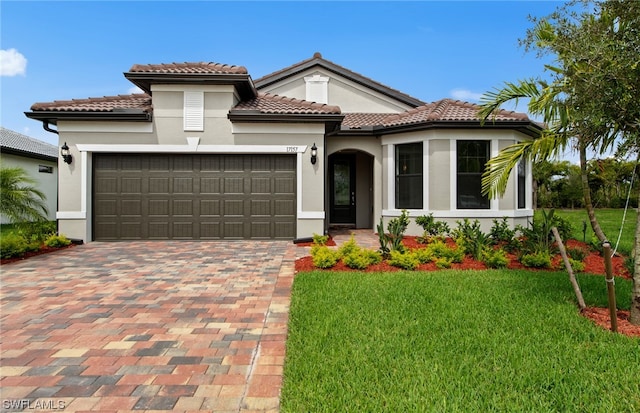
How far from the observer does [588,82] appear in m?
3.56

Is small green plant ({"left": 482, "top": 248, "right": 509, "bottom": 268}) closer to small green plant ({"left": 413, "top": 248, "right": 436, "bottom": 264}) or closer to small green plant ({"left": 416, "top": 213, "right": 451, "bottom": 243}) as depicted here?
small green plant ({"left": 413, "top": 248, "right": 436, "bottom": 264})

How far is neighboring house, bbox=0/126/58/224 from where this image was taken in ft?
51.5

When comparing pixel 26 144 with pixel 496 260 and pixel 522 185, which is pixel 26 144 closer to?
pixel 496 260

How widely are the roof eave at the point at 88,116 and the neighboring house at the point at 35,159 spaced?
749 centimetres

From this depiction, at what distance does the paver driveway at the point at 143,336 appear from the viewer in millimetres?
2609

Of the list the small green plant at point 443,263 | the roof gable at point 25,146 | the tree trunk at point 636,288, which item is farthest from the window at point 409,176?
the roof gable at point 25,146

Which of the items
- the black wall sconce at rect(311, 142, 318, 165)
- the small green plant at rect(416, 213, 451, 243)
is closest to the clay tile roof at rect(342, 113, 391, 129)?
the black wall sconce at rect(311, 142, 318, 165)

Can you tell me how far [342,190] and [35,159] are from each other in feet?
51.0

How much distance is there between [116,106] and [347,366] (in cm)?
1039

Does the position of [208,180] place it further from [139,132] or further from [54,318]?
[54,318]

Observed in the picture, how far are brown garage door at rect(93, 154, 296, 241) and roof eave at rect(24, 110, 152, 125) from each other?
42.0 inches

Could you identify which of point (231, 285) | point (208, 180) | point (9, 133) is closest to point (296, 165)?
point (208, 180)

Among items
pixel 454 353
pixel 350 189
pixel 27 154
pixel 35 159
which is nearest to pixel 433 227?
pixel 350 189

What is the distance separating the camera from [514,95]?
4758 millimetres
